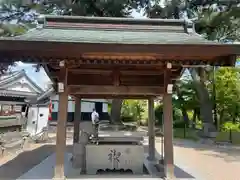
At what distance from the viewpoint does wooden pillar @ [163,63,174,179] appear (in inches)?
189

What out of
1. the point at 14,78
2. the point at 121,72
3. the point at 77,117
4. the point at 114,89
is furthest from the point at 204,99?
the point at 14,78

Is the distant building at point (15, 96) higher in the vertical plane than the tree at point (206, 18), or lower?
lower

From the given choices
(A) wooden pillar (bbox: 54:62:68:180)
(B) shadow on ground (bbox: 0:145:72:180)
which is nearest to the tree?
(A) wooden pillar (bbox: 54:62:68:180)

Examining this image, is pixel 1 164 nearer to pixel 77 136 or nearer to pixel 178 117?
pixel 77 136

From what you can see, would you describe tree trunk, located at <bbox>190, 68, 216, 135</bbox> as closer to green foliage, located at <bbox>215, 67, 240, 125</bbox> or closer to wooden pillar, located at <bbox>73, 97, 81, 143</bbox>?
green foliage, located at <bbox>215, 67, 240, 125</bbox>

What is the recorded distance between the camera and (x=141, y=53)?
4289 mm

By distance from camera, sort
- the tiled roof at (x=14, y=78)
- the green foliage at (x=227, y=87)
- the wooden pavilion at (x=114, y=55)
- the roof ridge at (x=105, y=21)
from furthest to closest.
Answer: the tiled roof at (x=14, y=78)
the green foliage at (x=227, y=87)
the roof ridge at (x=105, y=21)
the wooden pavilion at (x=114, y=55)

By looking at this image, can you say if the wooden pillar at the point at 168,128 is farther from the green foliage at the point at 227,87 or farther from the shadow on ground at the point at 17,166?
the green foliage at the point at 227,87

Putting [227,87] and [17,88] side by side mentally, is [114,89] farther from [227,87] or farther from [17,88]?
[17,88]

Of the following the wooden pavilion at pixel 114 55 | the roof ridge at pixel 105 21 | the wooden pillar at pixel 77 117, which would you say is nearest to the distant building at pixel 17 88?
the wooden pillar at pixel 77 117

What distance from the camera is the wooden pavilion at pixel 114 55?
4.21m

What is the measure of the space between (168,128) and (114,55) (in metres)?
1.97

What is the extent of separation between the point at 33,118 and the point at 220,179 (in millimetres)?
12076

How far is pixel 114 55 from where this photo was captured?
4484 mm
